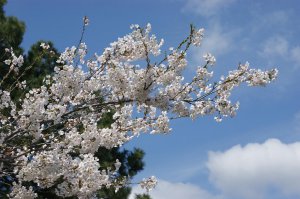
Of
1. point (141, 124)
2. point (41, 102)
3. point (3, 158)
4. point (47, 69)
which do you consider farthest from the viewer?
point (47, 69)

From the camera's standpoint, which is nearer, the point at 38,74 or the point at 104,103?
the point at 104,103

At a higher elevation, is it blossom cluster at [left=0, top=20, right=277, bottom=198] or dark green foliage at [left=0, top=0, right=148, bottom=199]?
dark green foliage at [left=0, top=0, right=148, bottom=199]

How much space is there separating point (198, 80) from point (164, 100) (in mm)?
659

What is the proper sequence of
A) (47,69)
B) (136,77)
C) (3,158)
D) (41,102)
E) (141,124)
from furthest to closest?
(47,69), (141,124), (3,158), (136,77), (41,102)

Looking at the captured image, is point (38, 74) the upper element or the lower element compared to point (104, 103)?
upper

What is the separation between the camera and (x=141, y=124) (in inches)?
261

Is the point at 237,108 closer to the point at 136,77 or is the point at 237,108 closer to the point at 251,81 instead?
the point at 251,81

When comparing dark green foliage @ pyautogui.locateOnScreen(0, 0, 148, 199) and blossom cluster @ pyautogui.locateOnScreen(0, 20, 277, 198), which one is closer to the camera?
blossom cluster @ pyautogui.locateOnScreen(0, 20, 277, 198)

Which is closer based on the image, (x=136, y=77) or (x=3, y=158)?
(x=136, y=77)

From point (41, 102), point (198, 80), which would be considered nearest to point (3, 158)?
point (41, 102)

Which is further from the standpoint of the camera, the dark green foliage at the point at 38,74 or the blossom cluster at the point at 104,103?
the dark green foliage at the point at 38,74

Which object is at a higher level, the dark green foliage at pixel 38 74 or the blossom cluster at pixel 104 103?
the dark green foliage at pixel 38 74

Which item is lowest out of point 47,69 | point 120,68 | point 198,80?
point 120,68

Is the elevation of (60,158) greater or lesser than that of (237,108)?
lesser
